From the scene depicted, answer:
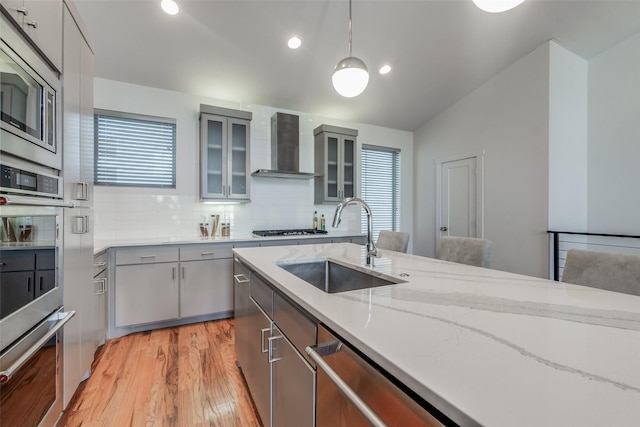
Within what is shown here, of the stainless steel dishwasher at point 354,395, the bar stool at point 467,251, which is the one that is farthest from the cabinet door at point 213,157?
the stainless steel dishwasher at point 354,395

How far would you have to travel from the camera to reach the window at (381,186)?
185 inches

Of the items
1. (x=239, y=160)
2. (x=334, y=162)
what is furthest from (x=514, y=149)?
(x=239, y=160)

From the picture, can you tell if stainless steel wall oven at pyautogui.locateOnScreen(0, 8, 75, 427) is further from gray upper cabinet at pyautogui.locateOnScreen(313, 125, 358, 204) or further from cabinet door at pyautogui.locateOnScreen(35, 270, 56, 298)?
gray upper cabinet at pyautogui.locateOnScreen(313, 125, 358, 204)

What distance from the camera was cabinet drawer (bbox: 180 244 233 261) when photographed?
9.40 feet

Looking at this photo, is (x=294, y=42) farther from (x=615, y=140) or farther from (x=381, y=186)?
(x=615, y=140)

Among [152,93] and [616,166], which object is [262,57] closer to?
[152,93]

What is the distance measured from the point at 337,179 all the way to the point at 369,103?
1192 mm

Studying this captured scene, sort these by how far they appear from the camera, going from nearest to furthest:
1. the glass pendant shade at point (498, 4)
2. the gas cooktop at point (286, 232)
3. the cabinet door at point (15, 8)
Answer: the cabinet door at point (15, 8) < the glass pendant shade at point (498, 4) < the gas cooktop at point (286, 232)

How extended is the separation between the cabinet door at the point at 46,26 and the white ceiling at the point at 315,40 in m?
1.13

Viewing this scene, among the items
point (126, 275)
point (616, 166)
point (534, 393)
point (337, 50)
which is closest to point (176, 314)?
point (126, 275)

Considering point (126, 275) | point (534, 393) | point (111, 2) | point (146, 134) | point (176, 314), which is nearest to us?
point (534, 393)

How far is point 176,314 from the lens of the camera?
2832 mm

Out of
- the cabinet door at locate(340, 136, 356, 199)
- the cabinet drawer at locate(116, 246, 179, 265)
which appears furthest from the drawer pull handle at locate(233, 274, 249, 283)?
the cabinet door at locate(340, 136, 356, 199)

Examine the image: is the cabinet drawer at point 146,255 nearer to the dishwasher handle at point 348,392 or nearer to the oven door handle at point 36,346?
the oven door handle at point 36,346
